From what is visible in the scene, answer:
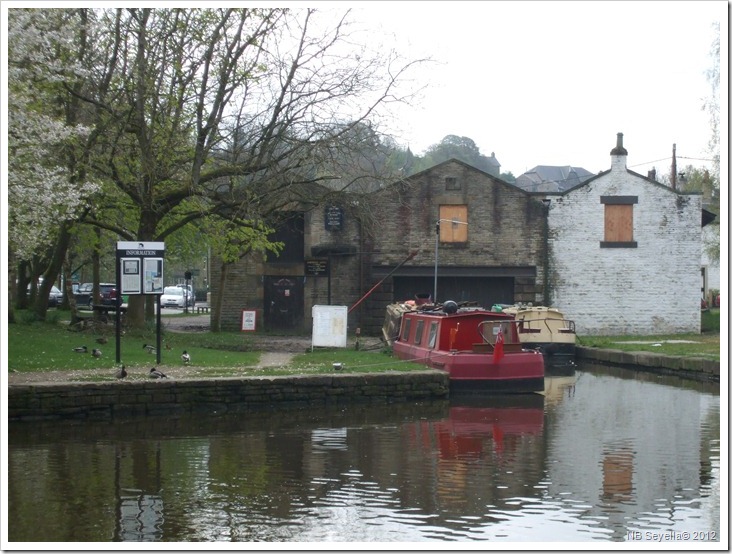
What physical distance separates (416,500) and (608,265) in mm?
23509

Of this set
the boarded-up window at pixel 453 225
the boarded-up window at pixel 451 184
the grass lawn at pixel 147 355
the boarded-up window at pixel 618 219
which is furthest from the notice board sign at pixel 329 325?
the boarded-up window at pixel 618 219

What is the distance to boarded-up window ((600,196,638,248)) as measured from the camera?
106 feet

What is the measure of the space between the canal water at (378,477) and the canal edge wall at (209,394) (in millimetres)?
299

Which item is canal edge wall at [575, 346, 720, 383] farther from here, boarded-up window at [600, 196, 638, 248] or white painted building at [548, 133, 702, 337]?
boarded-up window at [600, 196, 638, 248]

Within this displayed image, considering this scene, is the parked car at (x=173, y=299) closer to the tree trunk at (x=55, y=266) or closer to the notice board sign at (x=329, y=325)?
the tree trunk at (x=55, y=266)

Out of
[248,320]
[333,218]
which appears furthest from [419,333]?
[248,320]

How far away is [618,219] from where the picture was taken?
32.5 m

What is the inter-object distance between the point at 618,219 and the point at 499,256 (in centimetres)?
436

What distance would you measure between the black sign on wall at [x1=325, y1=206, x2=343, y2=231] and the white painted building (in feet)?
23.7

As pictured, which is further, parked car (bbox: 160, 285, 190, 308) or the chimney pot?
parked car (bbox: 160, 285, 190, 308)

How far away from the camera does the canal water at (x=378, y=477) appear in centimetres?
915

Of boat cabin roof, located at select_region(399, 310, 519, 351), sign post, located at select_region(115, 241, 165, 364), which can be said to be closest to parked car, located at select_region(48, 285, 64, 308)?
sign post, located at select_region(115, 241, 165, 364)

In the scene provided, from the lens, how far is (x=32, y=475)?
11344mm

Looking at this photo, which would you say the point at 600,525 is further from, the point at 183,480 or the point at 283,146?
the point at 283,146
